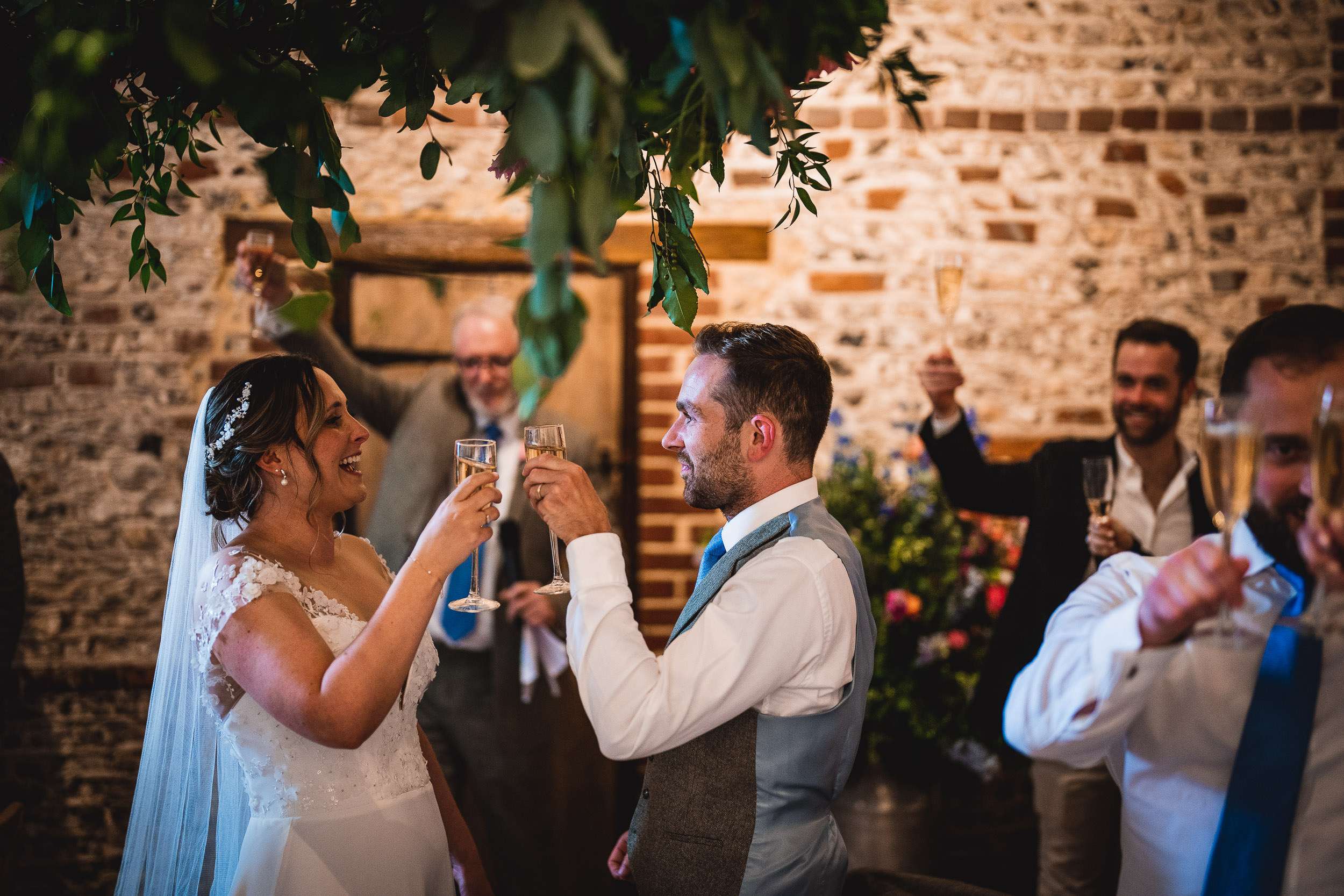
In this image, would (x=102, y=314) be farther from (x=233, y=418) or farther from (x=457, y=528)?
(x=457, y=528)

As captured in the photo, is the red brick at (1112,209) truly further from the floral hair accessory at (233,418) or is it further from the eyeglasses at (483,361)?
the floral hair accessory at (233,418)

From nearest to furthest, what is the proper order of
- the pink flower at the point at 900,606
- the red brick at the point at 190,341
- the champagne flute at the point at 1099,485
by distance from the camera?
1. the champagne flute at the point at 1099,485
2. the pink flower at the point at 900,606
3. the red brick at the point at 190,341

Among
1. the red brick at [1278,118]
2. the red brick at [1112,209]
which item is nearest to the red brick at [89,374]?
the red brick at [1112,209]

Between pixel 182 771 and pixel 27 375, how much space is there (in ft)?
7.46

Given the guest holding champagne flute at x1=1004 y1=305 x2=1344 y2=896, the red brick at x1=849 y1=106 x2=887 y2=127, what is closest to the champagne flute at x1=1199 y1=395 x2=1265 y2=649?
the guest holding champagne flute at x1=1004 y1=305 x2=1344 y2=896

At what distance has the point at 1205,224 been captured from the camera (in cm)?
351

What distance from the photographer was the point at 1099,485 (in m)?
2.36

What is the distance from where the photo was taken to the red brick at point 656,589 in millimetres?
3461

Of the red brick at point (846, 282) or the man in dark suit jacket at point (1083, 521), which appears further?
the red brick at point (846, 282)

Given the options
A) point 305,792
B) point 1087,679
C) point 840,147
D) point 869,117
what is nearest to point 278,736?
point 305,792

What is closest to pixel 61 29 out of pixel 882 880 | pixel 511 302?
pixel 882 880

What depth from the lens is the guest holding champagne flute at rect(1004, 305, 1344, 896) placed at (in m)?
1.12

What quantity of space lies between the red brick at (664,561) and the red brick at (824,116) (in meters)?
1.71

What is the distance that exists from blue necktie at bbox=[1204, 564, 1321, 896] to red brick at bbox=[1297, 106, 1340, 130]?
315 centimetres
